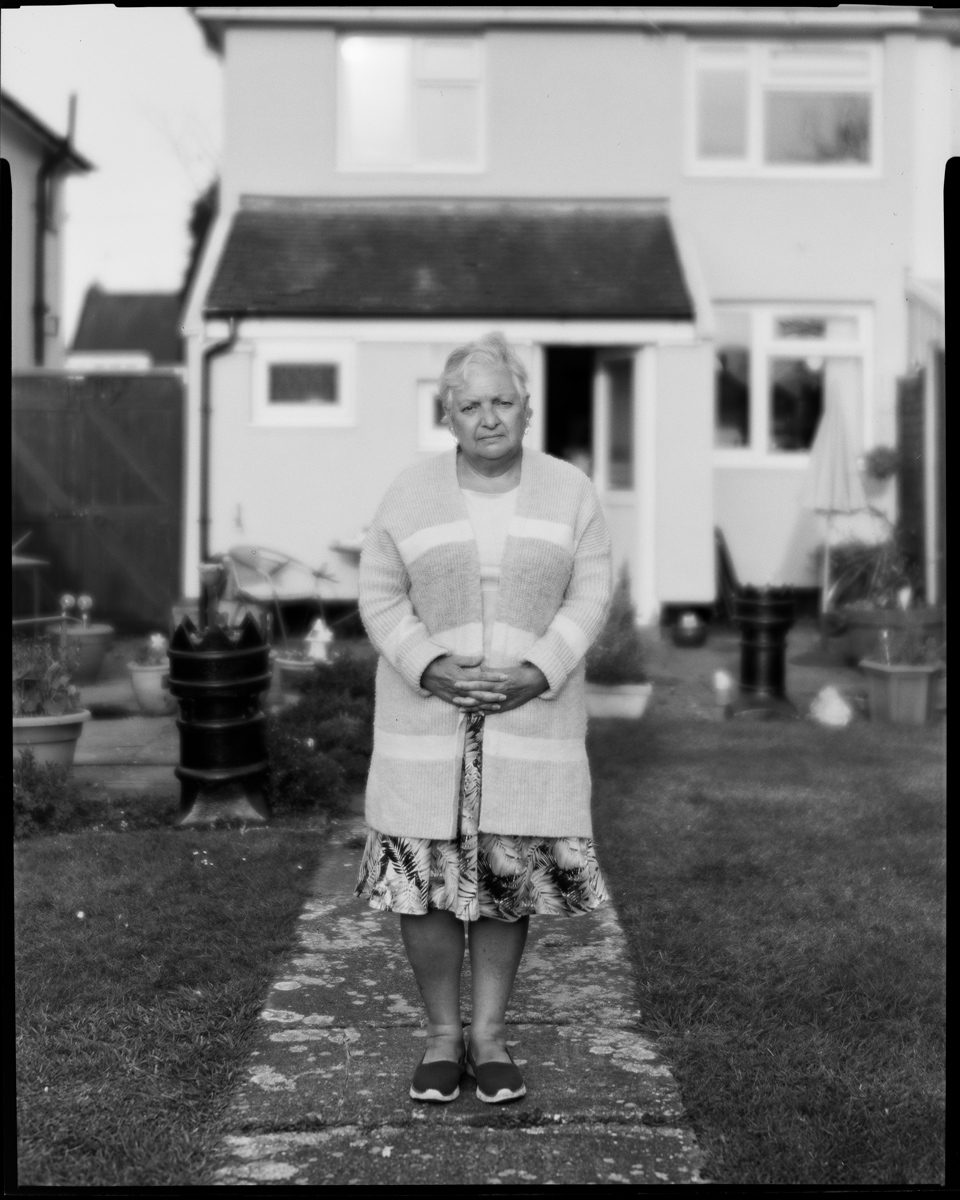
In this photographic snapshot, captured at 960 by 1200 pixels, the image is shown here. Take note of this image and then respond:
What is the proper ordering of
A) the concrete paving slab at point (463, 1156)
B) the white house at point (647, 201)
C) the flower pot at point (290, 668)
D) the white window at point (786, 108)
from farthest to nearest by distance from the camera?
the white window at point (786, 108)
the white house at point (647, 201)
the flower pot at point (290, 668)
the concrete paving slab at point (463, 1156)

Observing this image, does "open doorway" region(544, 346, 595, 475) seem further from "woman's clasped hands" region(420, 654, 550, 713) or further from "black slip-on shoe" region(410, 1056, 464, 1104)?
"black slip-on shoe" region(410, 1056, 464, 1104)

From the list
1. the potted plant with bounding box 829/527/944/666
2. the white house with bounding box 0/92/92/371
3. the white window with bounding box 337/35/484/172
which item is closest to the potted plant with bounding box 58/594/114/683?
the potted plant with bounding box 829/527/944/666

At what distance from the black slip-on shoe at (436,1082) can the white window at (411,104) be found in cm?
1174

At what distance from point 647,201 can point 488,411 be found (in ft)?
36.5

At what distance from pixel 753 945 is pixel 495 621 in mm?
1803

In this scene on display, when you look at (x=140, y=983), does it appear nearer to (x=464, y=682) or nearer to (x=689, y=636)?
(x=464, y=682)

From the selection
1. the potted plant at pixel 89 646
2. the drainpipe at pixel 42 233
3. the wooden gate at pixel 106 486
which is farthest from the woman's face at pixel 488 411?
the drainpipe at pixel 42 233

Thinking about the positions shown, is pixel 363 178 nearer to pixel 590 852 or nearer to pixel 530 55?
pixel 530 55

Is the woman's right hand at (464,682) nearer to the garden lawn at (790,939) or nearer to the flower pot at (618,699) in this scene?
the garden lawn at (790,939)

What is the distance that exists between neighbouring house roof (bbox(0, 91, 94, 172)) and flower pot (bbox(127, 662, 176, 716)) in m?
9.36

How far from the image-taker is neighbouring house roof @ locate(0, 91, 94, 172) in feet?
54.9

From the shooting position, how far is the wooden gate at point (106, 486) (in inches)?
512

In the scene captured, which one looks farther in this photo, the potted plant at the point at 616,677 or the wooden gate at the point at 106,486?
the wooden gate at the point at 106,486

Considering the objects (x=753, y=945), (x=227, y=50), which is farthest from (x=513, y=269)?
(x=753, y=945)
